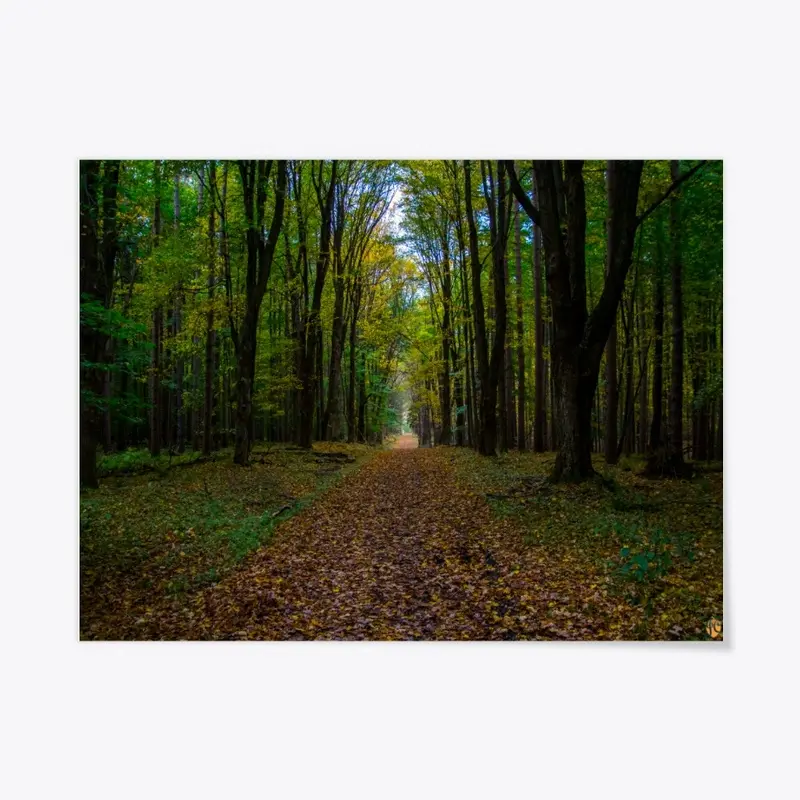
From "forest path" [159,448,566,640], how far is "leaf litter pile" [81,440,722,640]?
0.4 inches

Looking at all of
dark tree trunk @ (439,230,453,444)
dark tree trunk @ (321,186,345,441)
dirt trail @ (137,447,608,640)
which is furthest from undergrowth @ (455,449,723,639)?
dark tree trunk @ (439,230,453,444)

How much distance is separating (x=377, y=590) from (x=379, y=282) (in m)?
17.2

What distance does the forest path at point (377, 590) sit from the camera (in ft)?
14.0

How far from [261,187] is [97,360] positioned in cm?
606

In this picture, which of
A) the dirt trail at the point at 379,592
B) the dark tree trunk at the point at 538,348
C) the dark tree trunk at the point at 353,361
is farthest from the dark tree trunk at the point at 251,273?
the dark tree trunk at the point at 353,361

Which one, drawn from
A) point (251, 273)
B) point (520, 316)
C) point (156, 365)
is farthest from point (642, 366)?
point (156, 365)

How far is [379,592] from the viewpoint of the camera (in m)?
4.54

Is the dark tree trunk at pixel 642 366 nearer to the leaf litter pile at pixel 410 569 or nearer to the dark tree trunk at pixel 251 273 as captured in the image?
the leaf litter pile at pixel 410 569

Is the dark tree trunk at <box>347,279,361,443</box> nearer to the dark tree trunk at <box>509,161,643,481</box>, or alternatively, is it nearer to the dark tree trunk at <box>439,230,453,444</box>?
the dark tree trunk at <box>439,230,453,444</box>

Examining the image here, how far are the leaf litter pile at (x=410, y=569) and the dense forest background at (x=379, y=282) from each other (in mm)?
798
